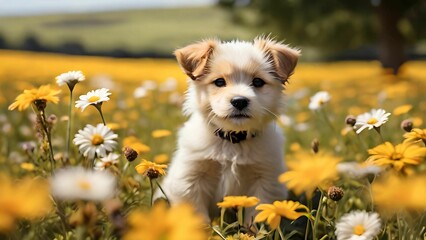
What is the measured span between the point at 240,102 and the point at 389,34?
50.2 ft

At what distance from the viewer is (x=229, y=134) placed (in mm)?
2846

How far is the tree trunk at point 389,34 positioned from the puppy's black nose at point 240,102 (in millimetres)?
14940

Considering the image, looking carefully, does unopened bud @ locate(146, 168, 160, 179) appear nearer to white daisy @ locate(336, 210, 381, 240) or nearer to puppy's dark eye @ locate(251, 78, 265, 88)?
white daisy @ locate(336, 210, 381, 240)

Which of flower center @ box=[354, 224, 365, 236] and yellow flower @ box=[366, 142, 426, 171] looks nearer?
flower center @ box=[354, 224, 365, 236]

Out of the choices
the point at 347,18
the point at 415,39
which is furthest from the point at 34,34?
the point at 415,39

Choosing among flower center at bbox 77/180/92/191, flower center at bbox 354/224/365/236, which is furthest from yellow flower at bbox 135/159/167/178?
flower center at bbox 77/180/92/191

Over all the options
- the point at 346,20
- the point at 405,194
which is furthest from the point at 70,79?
the point at 346,20

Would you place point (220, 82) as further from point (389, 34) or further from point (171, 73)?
point (389, 34)

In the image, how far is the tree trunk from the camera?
1664cm

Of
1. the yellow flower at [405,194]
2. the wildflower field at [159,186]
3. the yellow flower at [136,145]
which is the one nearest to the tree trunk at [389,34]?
the wildflower field at [159,186]

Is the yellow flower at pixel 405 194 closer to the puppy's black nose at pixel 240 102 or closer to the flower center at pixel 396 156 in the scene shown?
the flower center at pixel 396 156

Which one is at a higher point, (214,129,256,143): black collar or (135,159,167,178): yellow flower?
→ (135,159,167,178): yellow flower

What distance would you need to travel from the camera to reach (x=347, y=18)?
18.5 meters

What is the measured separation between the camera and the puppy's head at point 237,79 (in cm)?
265
